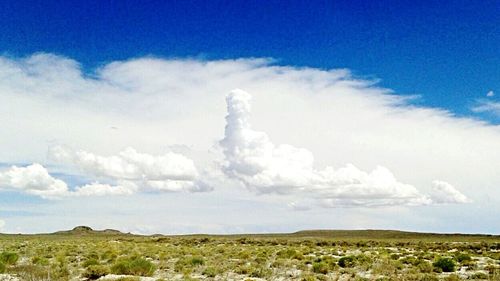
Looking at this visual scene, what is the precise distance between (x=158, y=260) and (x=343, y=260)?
12.3 m

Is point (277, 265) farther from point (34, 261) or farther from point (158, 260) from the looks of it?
point (34, 261)

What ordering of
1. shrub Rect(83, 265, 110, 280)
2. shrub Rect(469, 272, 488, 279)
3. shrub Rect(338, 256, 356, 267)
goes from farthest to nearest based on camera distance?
shrub Rect(338, 256, 356, 267)
shrub Rect(83, 265, 110, 280)
shrub Rect(469, 272, 488, 279)

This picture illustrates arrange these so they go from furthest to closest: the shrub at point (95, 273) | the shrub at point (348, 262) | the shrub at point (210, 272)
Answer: the shrub at point (348, 262) → the shrub at point (210, 272) → the shrub at point (95, 273)

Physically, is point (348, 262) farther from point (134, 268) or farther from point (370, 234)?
point (370, 234)

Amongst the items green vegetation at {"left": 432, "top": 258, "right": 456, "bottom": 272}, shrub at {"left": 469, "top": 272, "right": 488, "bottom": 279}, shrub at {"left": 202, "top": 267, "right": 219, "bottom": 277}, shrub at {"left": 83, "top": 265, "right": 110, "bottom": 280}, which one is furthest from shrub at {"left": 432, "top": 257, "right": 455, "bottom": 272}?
shrub at {"left": 83, "top": 265, "right": 110, "bottom": 280}

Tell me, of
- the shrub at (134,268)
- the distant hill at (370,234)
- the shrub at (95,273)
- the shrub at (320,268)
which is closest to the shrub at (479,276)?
the shrub at (320,268)

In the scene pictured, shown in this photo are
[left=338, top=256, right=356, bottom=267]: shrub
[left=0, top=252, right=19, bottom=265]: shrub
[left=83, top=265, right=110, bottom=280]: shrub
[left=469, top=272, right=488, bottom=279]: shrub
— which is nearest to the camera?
[left=469, top=272, right=488, bottom=279]: shrub

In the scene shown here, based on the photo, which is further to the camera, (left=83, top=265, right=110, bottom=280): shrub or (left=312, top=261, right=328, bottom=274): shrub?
(left=312, top=261, right=328, bottom=274): shrub

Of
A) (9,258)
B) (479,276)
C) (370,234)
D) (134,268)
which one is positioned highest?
(370,234)

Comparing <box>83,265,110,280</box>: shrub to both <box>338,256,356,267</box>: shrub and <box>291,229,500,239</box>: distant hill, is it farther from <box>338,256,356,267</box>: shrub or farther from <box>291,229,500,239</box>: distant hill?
<box>291,229,500,239</box>: distant hill

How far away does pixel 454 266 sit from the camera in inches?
1174

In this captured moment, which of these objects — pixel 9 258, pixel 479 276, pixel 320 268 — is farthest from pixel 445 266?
pixel 9 258

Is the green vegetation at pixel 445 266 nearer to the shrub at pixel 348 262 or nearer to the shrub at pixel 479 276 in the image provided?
the shrub at pixel 479 276

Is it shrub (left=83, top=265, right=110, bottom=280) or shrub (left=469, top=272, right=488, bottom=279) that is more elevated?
shrub (left=83, top=265, right=110, bottom=280)
